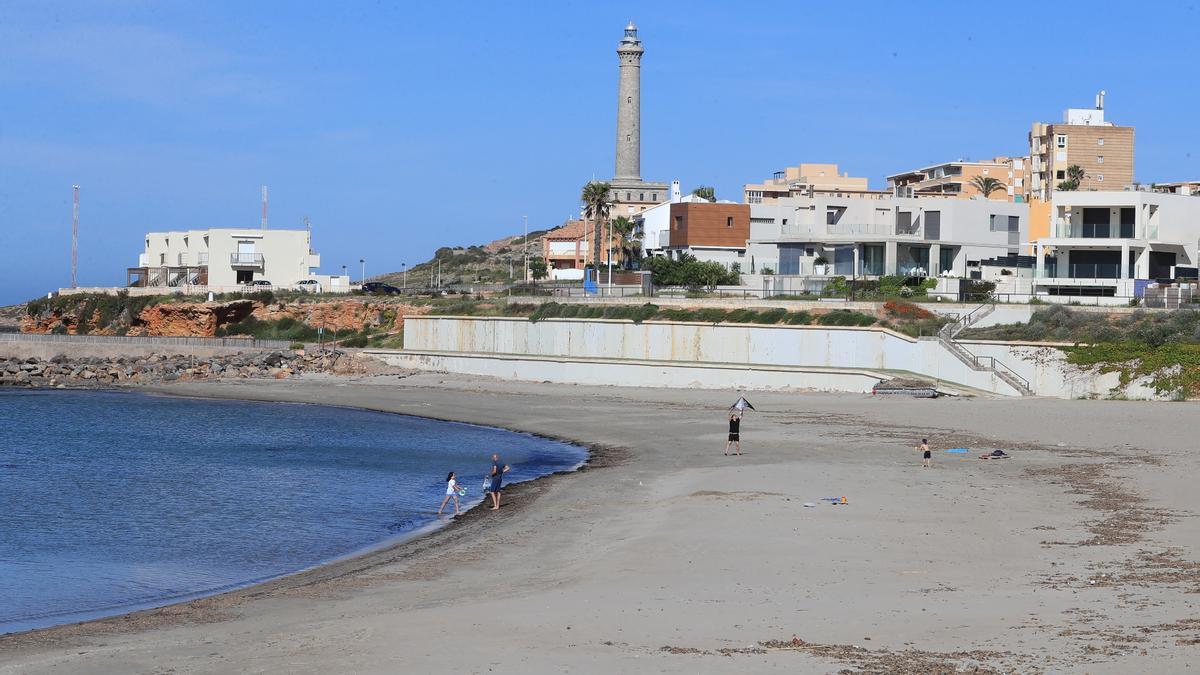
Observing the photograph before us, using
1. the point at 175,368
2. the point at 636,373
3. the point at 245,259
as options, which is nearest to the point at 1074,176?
the point at 636,373

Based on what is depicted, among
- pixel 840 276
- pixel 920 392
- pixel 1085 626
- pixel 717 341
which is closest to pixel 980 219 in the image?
pixel 840 276

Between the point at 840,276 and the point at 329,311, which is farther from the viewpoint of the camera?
the point at 329,311

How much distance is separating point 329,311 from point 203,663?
215ft

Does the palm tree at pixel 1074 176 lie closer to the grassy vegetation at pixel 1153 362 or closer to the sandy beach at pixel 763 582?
the grassy vegetation at pixel 1153 362

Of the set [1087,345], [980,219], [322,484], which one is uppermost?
→ [980,219]

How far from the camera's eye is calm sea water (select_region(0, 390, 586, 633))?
21844 millimetres

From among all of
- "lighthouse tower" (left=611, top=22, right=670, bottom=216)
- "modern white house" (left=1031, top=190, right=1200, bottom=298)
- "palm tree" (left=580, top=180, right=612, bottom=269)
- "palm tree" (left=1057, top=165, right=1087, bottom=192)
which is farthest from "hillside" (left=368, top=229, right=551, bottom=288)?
"modern white house" (left=1031, top=190, right=1200, bottom=298)

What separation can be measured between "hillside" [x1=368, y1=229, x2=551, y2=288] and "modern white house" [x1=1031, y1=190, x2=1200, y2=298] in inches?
2607

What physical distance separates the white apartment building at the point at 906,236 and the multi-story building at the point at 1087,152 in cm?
2659

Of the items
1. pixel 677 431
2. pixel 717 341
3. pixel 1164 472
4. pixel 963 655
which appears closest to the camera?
pixel 963 655

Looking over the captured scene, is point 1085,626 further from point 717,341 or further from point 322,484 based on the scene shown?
point 717,341

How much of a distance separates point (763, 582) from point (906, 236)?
175 feet

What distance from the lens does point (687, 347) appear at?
184ft

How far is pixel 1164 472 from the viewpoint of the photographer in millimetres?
27562
